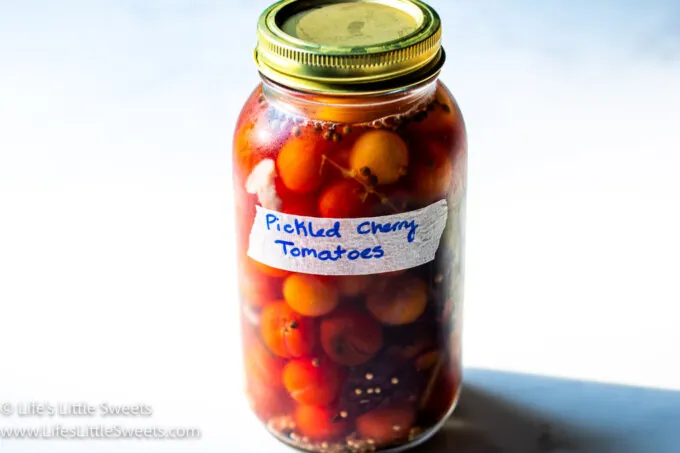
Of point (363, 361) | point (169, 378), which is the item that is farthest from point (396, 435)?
point (169, 378)

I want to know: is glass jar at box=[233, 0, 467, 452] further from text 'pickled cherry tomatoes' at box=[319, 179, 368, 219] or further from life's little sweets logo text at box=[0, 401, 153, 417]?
life's little sweets logo text at box=[0, 401, 153, 417]

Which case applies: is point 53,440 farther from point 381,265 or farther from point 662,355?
point 662,355

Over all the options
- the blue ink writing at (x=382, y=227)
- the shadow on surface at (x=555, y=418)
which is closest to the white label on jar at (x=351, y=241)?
the blue ink writing at (x=382, y=227)

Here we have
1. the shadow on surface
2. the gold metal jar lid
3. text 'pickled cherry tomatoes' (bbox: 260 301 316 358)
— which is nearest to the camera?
the gold metal jar lid

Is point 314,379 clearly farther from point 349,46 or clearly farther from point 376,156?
point 349,46

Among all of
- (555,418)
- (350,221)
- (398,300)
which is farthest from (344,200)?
(555,418)

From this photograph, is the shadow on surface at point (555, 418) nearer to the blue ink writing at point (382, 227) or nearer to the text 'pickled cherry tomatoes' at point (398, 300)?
the text 'pickled cherry tomatoes' at point (398, 300)

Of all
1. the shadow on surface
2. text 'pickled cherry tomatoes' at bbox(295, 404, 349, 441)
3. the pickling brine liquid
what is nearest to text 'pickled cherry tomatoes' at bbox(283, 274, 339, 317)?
the pickling brine liquid
